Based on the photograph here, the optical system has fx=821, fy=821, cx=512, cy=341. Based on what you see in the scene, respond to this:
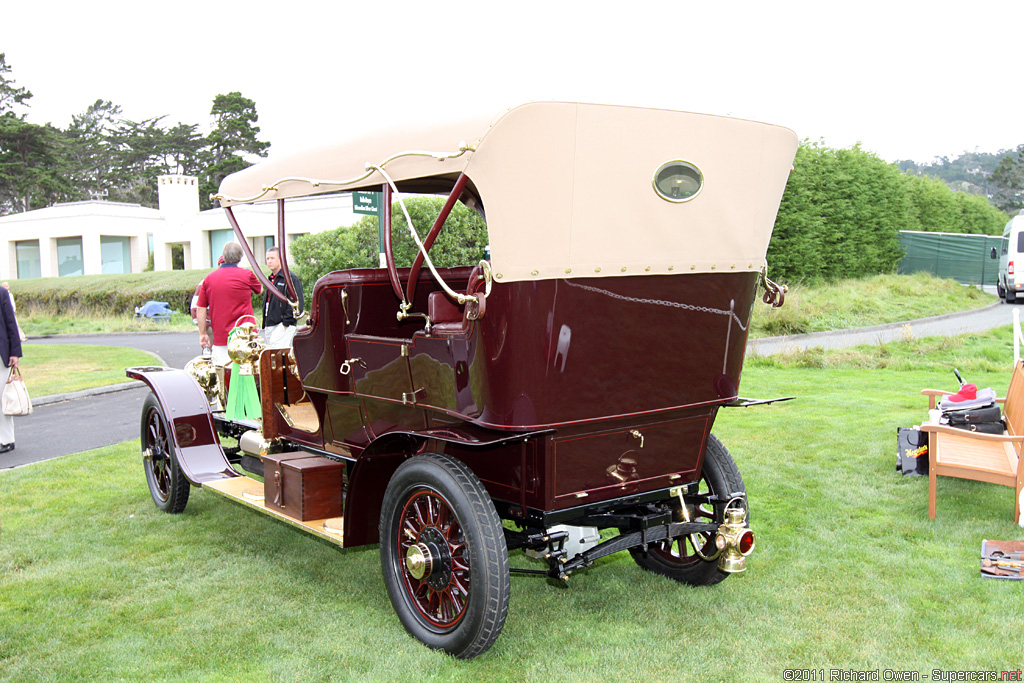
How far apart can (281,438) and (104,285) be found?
26561 mm

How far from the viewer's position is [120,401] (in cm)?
1078

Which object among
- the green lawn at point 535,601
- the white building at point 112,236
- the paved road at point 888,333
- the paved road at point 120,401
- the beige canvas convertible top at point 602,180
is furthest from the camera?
the white building at point 112,236

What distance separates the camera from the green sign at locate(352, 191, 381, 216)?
6262mm

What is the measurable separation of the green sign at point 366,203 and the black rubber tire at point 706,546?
10.7 feet

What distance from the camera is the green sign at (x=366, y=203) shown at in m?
6.26

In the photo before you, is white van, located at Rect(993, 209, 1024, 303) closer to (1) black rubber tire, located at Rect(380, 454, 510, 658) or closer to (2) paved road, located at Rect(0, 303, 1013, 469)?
(2) paved road, located at Rect(0, 303, 1013, 469)

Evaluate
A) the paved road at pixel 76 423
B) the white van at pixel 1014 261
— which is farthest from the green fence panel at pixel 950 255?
the paved road at pixel 76 423

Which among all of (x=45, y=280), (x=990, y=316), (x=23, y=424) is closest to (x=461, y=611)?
(x=23, y=424)

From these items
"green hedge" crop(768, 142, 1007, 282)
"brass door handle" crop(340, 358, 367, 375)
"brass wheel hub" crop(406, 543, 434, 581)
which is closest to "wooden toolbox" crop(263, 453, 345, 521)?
"brass door handle" crop(340, 358, 367, 375)

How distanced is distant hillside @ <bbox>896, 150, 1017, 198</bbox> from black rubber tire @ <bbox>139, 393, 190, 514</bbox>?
99624 millimetres

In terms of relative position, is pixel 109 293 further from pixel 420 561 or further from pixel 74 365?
pixel 420 561

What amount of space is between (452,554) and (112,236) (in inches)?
1505

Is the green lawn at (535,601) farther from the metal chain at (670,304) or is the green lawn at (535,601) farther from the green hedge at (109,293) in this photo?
the green hedge at (109,293)

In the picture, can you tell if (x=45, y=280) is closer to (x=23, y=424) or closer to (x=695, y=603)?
(x=23, y=424)
